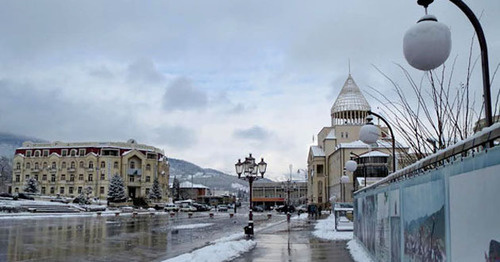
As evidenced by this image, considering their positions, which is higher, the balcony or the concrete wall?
the balcony

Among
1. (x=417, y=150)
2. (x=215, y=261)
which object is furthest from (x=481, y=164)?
(x=215, y=261)

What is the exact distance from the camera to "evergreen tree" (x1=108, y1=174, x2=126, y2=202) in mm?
88250

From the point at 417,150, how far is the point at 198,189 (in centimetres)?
14874

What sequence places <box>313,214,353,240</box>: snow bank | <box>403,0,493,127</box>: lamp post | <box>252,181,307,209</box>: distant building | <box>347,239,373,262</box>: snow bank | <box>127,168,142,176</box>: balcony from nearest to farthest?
<box>403,0,493,127</box>: lamp post, <box>347,239,373,262</box>: snow bank, <box>313,214,353,240</box>: snow bank, <box>127,168,142,176</box>: balcony, <box>252,181,307,209</box>: distant building

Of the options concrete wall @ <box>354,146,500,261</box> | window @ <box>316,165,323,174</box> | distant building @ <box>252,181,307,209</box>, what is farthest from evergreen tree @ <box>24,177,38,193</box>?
concrete wall @ <box>354,146,500,261</box>

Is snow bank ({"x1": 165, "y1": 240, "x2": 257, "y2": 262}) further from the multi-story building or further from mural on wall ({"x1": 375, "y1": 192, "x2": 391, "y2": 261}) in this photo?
the multi-story building

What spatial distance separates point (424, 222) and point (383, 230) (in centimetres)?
424

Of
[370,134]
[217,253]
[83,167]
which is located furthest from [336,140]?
[370,134]

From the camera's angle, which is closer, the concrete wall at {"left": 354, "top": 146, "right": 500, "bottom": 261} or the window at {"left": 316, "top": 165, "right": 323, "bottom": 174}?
the concrete wall at {"left": 354, "top": 146, "right": 500, "bottom": 261}

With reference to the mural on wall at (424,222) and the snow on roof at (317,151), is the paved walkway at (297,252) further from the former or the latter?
the snow on roof at (317,151)

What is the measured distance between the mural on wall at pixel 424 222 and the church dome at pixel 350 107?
262 ft

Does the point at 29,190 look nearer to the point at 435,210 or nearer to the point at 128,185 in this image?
the point at 128,185

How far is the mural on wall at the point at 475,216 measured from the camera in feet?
11.3

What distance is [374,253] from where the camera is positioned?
11969 millimetres
